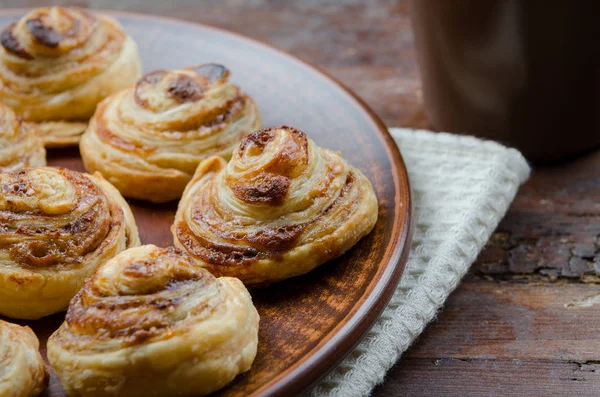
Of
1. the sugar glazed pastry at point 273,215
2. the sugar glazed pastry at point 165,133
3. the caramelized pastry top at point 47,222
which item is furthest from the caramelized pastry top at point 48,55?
the sugar glazed pastry at point 273,215

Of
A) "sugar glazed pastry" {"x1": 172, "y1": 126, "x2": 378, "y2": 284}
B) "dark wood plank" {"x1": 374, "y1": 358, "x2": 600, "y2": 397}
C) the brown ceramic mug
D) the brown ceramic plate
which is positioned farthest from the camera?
the brown ceramic mug

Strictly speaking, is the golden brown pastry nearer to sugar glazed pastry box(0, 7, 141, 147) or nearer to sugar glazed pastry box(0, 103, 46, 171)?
sugar glazed pastry box(0, 103, 46, 171)

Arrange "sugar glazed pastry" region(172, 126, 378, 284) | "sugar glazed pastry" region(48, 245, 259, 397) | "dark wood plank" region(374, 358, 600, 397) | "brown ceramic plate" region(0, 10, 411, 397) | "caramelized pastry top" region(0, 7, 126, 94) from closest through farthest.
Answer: "sugar glazed pastry" region(48, 245, 259, 397)
"brown ceramic plate" region(0, 10, 411, 397)
"dark wood plank" region(374, 358, 600, 397)
"sugar glazed pastry" region(172, 126, 378, 284)
"caramelized pastry top" region(0, 7, 126, 94)

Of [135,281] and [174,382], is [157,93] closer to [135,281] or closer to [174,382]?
[135,281]

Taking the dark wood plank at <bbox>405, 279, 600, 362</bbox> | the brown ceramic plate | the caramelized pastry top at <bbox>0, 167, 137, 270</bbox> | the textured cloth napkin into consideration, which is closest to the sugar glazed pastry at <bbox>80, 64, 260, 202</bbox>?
the brown ceramic plate

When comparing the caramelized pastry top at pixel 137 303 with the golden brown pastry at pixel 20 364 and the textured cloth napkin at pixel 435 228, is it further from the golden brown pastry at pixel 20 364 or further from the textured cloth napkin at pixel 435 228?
the textured cloth napkin at pixel 435 228

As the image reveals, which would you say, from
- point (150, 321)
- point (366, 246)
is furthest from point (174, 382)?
point (366, 246)
